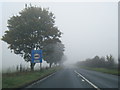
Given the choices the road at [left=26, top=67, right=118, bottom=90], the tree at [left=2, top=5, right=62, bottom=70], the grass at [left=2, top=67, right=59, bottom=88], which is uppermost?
the tree at [left=2, top=5, right=62, bottom=70]

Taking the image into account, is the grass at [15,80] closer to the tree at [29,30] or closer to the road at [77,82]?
the road at [77,82]

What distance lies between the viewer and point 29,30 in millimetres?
33812

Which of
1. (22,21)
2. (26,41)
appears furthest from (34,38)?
(22,21)

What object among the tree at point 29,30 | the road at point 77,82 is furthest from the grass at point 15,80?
the tree at point 29,30

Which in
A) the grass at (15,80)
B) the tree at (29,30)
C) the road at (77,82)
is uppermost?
the tree at (29,30)

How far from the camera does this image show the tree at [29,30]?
110 ft

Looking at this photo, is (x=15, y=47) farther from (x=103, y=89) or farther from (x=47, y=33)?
(x=103, y=89)

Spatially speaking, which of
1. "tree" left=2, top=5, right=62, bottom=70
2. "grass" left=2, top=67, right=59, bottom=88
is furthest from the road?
"tree" left=2, top=5, right=62, bottom=70

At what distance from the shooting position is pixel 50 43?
118 ft

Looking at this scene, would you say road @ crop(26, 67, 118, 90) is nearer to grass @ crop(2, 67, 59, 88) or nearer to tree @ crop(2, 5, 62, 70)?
grass @ crop(2, 67, 59, 88)

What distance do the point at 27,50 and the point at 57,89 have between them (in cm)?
2141

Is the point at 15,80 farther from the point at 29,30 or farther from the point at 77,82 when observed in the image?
the point at 29,30

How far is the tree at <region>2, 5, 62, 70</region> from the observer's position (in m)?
33.5

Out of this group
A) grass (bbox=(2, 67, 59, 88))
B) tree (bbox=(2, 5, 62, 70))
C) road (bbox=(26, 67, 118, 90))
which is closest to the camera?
grass (bbox=(2, 67, 59, 88))
